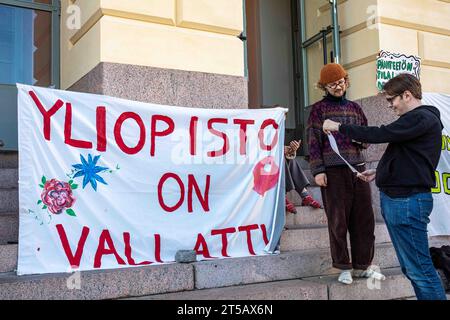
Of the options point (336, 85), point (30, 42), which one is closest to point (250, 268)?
point (336, 85)

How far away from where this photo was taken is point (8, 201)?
14.0ft

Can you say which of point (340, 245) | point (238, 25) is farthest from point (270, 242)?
point (238, 25)

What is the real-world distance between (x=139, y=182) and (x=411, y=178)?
194cm

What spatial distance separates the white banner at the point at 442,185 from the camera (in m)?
5.45

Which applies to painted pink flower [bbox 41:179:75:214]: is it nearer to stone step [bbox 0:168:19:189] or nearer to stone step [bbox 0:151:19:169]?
stone step [bbox 0:168:19:189]

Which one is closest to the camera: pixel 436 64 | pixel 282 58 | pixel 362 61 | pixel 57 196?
pixel 57 196

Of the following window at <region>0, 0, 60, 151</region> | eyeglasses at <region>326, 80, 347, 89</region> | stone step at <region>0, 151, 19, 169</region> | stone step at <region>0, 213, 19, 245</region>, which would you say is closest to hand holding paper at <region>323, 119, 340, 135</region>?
eyeglasses at <region>326, 80, 347, 89</region>

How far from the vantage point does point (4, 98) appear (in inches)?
219

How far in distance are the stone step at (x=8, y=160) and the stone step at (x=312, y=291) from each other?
8.51 ft

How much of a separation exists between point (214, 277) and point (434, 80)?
4177mm

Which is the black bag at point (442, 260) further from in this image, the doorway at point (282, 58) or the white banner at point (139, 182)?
the doorway at point (282, 58)

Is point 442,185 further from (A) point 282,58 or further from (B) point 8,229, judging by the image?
(B) point 8,229

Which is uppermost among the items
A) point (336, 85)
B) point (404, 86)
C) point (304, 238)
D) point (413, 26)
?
point (413, 26)

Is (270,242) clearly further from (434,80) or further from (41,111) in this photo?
(434,80)
